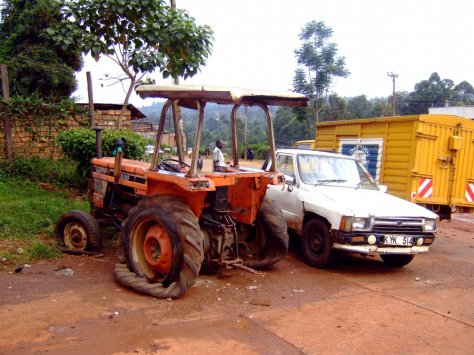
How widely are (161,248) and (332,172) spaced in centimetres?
368

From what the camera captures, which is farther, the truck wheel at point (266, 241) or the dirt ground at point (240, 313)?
the truck wheel at point (266, 241)

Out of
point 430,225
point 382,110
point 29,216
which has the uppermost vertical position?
point 382,110

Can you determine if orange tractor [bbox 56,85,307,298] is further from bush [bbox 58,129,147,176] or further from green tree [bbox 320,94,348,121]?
green tree [bbox 320,94,348,121]

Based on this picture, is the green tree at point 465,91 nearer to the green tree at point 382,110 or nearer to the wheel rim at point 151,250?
the green tree at point 382,110

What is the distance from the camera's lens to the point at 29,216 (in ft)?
25.6

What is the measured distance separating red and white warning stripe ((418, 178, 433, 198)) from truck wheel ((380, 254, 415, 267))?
90.2 inches

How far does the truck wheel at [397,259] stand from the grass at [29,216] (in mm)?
4976

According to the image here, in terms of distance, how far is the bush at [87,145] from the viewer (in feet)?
31.9

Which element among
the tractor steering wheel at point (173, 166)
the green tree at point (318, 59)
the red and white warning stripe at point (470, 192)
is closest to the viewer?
the tractor steering wheel at point (173, 166)

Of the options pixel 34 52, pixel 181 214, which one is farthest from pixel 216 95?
pixel 34 52

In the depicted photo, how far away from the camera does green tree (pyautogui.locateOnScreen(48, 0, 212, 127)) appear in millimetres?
9125

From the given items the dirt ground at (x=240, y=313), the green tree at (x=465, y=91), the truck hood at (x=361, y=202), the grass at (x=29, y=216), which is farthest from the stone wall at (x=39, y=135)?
the green tree at (x=465, y=91)

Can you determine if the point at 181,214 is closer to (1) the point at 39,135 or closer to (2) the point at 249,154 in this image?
(1) the point at 39,135

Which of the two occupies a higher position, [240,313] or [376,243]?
[376,243]
